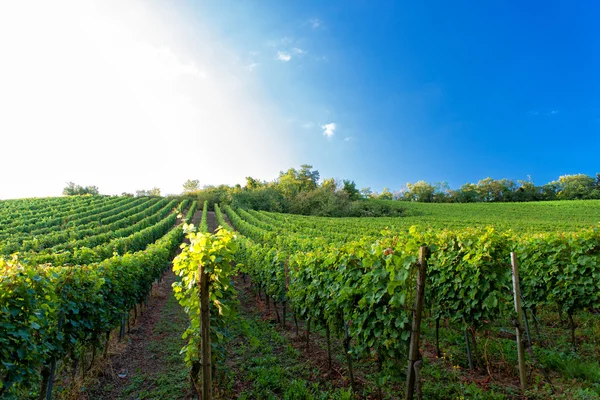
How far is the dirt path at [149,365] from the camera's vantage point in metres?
5.27

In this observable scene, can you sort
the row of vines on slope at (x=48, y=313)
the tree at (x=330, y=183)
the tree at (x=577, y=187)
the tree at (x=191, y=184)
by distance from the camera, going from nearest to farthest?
the row of vines on slope at (x=48, y=313) < the tree at (x=577, y=187) < the tree at (x=330, y=183) < the tree at (x=191, y=184)

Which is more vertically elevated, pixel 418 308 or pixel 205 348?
pixel 418 308

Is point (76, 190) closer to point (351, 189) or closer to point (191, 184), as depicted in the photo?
point (191, 184)

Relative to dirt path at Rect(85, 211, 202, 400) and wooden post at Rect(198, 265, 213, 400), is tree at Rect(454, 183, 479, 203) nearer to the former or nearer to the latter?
dirt path at Rect(85, 211, 202, 400)

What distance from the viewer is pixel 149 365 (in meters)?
6.49

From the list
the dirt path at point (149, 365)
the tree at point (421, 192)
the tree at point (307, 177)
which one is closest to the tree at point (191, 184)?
the tree at point (307, 177)

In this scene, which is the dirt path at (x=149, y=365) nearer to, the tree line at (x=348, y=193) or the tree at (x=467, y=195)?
the tree line at (x=348, y=193)

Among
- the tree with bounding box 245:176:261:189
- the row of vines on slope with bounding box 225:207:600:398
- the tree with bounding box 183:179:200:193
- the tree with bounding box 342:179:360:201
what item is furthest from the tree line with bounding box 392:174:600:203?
the row of vines on slope with bounding box 225:207:600:398

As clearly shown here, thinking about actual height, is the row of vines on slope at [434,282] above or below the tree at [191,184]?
below

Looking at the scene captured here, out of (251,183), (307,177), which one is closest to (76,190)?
(251,183)

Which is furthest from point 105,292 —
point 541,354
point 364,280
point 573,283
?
point 573,283

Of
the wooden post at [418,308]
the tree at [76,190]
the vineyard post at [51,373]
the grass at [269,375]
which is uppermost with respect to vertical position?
the tree at [76,190]

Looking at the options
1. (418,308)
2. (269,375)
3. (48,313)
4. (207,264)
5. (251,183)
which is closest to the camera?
(418,308)

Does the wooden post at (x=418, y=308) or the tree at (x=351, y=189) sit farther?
the tree at (x=351, y=189)
